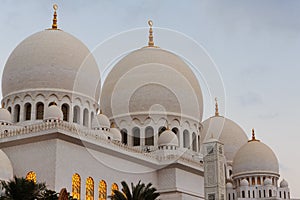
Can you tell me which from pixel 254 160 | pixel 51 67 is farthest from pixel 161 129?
pixel 254 160

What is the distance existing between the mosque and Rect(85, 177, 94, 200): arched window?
55 mm

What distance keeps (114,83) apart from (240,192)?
1445cm

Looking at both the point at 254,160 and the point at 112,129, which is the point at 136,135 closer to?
the point at 112,129

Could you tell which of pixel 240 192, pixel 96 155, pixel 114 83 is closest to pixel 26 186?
pixel 96 155

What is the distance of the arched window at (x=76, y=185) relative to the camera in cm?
3270

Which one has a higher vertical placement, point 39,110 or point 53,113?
point 39,110

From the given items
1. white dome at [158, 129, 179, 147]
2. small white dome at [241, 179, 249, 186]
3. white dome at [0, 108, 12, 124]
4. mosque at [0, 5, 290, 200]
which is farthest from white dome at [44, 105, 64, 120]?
small white dome at [241, 179, 249, 186]

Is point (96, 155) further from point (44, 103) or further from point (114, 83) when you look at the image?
point (114, 83)

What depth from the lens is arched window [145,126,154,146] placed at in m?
44.0

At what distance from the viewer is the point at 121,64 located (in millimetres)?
47312

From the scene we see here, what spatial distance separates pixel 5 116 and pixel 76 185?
7.02m

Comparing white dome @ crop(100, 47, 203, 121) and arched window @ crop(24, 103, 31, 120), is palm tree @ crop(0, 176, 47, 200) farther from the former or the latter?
white dome @ crop(100, 47, 203, 121)

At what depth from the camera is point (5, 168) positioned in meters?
31.1

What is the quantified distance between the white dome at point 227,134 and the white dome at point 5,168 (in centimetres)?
2643
